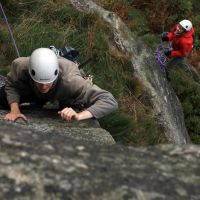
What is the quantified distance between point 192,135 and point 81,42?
3769 millimetres

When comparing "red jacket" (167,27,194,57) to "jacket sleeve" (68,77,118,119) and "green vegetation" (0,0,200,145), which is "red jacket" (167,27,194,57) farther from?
"jacket sleeve" (68,77,118,119)

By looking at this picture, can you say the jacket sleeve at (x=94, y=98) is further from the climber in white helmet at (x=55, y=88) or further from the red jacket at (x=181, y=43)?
the red jacket at (x=181, y=43)

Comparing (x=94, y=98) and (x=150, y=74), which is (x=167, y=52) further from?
(x=94, y=98)

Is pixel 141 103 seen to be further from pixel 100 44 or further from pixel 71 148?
pixel 71 148

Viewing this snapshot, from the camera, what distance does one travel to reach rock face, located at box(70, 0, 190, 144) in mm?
8727

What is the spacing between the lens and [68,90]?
454 centimetres

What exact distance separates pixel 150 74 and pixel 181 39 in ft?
4.79

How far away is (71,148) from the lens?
8.83 ft

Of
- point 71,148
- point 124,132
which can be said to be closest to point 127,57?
point 124,132

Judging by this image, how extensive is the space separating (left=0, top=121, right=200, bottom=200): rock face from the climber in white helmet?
1.54 m

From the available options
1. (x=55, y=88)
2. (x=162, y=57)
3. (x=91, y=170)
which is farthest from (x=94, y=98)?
(x=162, y=57)

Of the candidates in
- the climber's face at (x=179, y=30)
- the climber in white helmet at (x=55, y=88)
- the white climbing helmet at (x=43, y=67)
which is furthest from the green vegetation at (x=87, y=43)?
the white climbing helmet at (x=43, y=67)

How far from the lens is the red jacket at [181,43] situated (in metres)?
10.2

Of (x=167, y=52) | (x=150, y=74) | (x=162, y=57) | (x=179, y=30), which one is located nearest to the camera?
(x=150, y=74)
